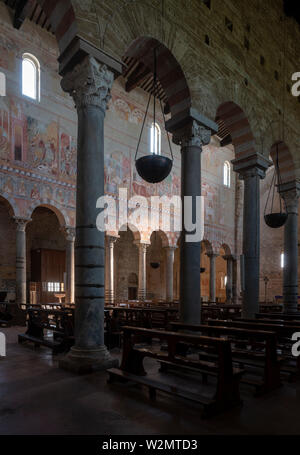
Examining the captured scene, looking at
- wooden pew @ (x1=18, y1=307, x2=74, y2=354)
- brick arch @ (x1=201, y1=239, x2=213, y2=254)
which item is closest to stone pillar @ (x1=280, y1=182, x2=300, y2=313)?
wooden pew @ (x1=18, y1=307, x2=74, y2=354)

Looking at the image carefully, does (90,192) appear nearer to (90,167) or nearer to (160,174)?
(90,167)

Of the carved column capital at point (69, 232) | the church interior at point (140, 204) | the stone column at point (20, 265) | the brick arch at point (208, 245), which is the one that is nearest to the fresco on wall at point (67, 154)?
the church interior at point (140, 204)

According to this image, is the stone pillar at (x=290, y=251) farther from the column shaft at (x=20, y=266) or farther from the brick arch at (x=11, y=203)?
the brick arch at (x=11, y=203)

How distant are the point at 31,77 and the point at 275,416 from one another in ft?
46.2

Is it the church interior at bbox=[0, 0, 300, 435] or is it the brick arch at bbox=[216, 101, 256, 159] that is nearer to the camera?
the church interior at bbox=[0, 0, 300, 435]

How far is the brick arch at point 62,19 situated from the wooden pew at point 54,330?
4698mm

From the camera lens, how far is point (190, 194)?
7.03m

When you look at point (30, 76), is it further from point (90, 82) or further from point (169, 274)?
point (169, 274)

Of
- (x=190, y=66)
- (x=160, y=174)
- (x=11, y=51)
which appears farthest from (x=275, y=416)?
(x=11, y=51)

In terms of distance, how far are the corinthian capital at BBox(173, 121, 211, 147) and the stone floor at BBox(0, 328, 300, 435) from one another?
15.3 feet

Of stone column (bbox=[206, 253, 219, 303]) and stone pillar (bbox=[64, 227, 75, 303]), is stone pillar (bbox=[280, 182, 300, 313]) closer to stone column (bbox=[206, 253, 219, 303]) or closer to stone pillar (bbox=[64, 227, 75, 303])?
stone pillar (bbox=[64, 227, 75, 303])

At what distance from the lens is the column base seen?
16.0 ft

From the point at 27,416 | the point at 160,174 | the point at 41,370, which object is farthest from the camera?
the point at 160,174
